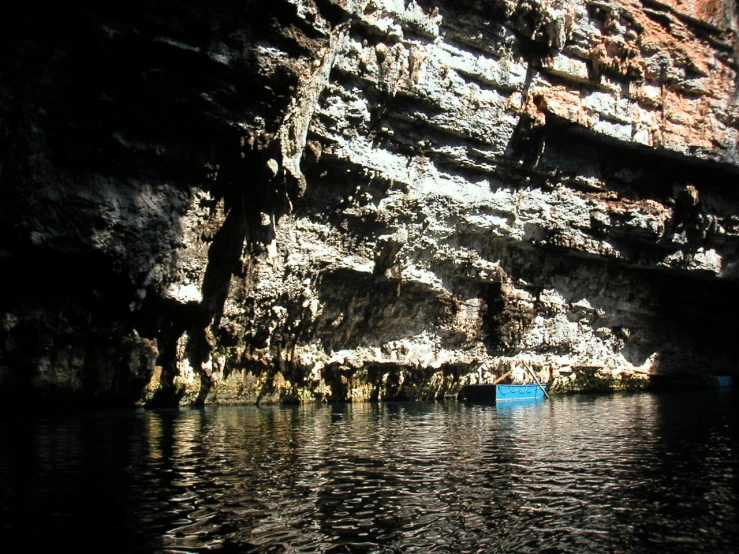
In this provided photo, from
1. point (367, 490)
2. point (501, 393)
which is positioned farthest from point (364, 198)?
point (367, 490)

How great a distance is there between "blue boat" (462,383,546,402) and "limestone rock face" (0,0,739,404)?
306cm

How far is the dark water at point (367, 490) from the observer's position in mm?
7652

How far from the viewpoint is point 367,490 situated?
10.4 m

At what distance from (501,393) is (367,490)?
2820 cm

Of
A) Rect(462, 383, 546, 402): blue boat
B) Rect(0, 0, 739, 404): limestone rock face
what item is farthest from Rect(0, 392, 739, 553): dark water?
Rect(462, 383, 546, 402): blue boat

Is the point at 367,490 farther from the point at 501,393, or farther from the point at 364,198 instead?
the point at 501,393

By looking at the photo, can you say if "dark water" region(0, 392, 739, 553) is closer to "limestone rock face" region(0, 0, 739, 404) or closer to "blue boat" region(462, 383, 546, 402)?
"limestone rock face" region(0, 0, 739, 404)

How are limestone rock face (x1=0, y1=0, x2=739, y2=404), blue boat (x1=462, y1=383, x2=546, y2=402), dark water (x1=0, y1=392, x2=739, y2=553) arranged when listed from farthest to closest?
blue boat (x1=462, y1=383, x2=546, y2=402), limestone rock face (x1=0, y1=0, x2=739, y2=404), dark water (x1=0, y1=392, x2=739, y2=553)

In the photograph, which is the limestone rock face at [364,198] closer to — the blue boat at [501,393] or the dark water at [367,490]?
the blue boat at [501,393]

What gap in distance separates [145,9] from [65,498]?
19.1m

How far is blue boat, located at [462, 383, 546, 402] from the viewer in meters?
37.2

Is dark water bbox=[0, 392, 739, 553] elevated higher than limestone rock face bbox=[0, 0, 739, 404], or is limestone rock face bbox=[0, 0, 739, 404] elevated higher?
limestone rock face bbox=[0, 0, 739, 404]

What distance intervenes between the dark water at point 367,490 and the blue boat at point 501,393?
57.5 ft

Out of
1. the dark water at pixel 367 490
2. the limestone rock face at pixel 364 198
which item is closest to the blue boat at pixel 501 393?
the limestone rock face at pixel 364 198
